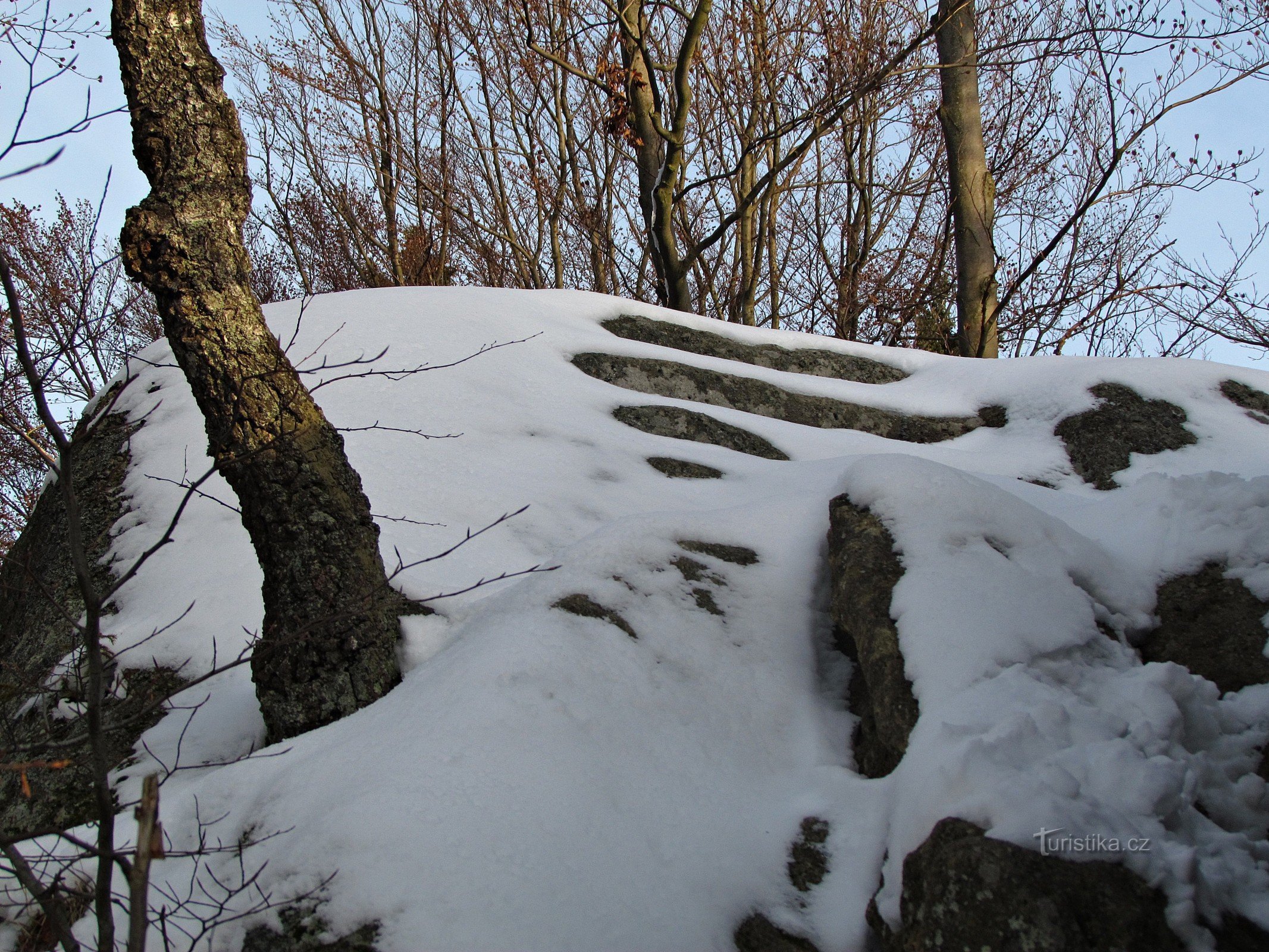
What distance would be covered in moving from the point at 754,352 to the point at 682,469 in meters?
2.09

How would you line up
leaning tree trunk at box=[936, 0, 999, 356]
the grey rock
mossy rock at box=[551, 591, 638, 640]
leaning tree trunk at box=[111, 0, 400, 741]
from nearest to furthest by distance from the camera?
leaning tree trunk at box=[111, 0, 400, 741], mossy rock at box=[551, 591, 638, 640], the grey rock, leaning tree trunk at box=[936, 0, 999, 356]

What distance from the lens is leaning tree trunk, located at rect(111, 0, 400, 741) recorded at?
224 cm

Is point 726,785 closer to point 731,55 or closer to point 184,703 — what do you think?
point 184,703

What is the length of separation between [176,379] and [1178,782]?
4.78 meters

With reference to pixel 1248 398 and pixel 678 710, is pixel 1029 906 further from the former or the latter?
pixel 1248 398

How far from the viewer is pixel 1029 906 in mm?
1292

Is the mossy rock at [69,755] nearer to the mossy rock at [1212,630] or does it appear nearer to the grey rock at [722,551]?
the grey rock at [722,551]

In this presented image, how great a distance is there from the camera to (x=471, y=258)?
563 inches

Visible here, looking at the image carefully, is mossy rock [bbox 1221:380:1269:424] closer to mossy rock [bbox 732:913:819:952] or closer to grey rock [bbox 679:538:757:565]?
grey rock [bbox 679:538:757:565]

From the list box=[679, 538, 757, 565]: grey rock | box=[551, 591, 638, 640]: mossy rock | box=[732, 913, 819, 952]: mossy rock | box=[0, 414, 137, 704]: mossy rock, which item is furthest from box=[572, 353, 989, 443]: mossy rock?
box=[732, 913, 819, 952]: mossy rock

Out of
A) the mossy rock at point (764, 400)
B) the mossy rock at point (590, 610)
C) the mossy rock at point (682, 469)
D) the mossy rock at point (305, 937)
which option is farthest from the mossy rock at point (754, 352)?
the mossy rock at point (305, 937)

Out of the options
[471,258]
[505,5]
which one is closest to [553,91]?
[505,5]

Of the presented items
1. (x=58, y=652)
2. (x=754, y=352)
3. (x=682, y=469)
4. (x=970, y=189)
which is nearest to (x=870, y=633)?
(x=682, y=469)

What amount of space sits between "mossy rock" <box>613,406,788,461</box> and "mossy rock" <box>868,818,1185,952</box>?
3393 mm
